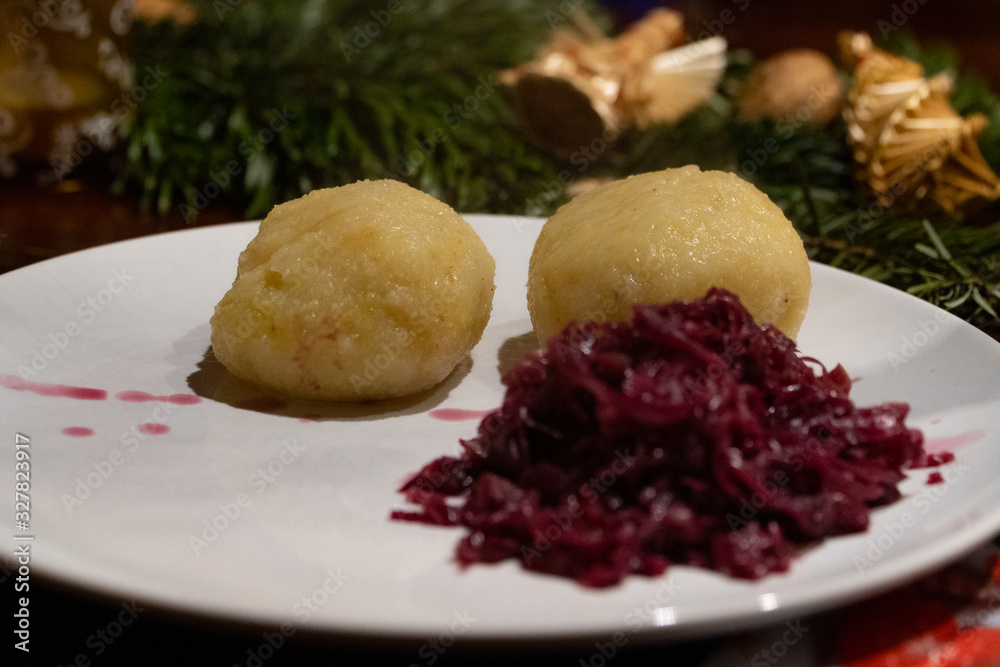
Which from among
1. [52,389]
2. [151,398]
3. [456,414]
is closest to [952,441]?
[456,414]

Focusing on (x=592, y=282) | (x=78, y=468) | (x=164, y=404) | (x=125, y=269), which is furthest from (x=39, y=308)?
(x=592, y=282)

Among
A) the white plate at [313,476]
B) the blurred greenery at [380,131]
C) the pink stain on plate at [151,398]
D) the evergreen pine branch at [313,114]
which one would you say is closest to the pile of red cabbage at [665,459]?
the white plate at [313,476]

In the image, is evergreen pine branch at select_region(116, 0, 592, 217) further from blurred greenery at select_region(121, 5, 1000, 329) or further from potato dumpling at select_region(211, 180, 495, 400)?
potato dumpling at select_region(211, 180, 495, 400)

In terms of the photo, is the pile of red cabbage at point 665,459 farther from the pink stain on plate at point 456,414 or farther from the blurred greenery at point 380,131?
the blurred greenery at point 380,131

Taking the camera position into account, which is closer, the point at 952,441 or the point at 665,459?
the point at 665,459

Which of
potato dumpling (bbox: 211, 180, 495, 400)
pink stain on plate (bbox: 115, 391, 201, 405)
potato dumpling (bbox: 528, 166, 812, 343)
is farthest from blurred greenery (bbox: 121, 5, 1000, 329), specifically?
pink stain on plate (bbox: 115, 391, 201, 405)

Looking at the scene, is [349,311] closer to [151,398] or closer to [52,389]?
[151,398]
